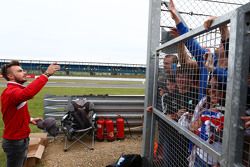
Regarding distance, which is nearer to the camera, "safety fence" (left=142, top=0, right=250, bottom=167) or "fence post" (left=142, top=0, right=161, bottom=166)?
"safety fence" (left=142, top=0, right=250, bottom=167)

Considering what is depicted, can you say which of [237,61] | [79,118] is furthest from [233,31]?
[79,118]

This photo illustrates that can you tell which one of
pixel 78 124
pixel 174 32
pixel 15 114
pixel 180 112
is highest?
pixel 174 32

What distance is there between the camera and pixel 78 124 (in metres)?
5.59

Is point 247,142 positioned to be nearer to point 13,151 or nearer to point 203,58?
point 203,58

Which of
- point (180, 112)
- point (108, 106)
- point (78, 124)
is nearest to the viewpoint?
point (180, 112)

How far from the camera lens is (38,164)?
4.62 meters

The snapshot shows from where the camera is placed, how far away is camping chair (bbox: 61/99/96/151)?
5.55 m

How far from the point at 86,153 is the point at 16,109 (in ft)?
7.73

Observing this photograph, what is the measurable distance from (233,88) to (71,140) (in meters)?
5.00

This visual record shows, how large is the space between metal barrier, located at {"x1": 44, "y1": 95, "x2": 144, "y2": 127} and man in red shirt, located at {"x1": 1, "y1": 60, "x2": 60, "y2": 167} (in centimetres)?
298

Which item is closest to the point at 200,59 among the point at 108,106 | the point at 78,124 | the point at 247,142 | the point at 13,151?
the point at 247,142

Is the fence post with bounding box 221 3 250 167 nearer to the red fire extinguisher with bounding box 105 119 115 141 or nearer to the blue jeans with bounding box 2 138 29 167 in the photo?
the blue jeans with bounding box 2 138 29 167

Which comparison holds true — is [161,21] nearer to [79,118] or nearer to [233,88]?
[233,88]

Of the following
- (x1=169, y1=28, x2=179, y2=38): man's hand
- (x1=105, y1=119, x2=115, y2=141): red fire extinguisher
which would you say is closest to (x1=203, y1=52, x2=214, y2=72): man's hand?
(x1=169, y1=28, x2=179, y2=38): man's hand
